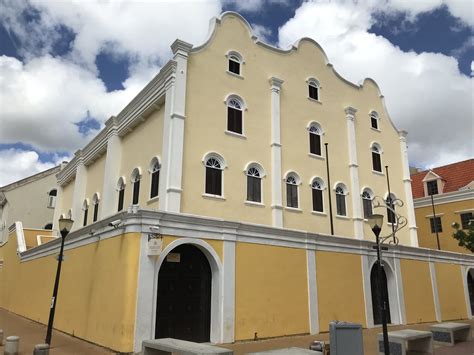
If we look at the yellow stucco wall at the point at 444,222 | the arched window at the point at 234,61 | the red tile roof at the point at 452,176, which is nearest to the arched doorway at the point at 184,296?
the arched window at the point at 234,61

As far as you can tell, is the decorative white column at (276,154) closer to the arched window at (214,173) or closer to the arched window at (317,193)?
the arched window at (317,193)

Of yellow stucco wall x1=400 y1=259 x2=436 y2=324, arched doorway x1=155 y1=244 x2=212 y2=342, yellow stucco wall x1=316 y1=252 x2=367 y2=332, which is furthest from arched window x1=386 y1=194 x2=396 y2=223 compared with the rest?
arched doorway x1=155 y1=244 x2=212 y2=342

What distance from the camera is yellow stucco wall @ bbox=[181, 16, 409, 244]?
56.6 feet

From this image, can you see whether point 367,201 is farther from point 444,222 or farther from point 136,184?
point 444,222

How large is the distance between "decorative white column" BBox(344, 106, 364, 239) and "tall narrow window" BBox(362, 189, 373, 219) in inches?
26.3

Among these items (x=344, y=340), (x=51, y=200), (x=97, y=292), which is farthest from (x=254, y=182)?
(x=51, y=200)

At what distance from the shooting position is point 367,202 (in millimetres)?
22906

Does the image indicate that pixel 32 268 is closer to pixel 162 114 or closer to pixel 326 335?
pixel 162 114

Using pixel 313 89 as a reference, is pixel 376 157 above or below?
below

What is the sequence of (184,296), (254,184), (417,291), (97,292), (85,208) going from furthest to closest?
(85,208) → (417,291) → (254,184) → (184,296) → (97,292)

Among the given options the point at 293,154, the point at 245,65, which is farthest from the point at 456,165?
the point at 245,65

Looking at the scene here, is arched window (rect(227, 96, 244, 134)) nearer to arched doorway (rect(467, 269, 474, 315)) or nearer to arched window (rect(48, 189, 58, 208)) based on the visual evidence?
arched doorway (rect(467, 269, 474, 315))

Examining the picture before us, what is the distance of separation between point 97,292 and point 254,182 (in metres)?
8.14

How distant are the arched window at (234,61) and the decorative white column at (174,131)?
2.39m
